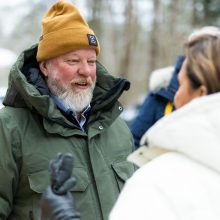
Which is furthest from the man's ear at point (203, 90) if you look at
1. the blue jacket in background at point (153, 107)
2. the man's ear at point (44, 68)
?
the blue jacket in background at point (153, 107)

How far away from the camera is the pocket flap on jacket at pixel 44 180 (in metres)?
3.03

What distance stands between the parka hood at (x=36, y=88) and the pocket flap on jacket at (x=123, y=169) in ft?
1.26

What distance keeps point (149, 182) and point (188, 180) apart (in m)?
0.14

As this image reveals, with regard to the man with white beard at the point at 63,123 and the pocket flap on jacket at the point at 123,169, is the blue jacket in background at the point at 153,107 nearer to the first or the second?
the man with white beard at the point at 63,123

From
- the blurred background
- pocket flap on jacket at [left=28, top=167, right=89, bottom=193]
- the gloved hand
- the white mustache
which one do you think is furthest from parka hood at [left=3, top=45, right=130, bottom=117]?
the blurred background

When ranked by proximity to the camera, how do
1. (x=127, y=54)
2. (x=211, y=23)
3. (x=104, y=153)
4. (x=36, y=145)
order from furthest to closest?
(x=127, y=54), (x=211, y=23), (x=104, y=153), (x=36, y=145)

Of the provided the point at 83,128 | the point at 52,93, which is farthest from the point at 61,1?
the point at 83,128

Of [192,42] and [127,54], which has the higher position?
[192,42]

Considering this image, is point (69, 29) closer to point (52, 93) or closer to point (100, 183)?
point (52, 93)

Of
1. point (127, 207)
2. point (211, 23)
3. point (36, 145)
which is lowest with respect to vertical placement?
point (211, 23)

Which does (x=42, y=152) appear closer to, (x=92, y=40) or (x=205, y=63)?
(x=92, y=40)

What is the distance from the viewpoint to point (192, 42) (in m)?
2.12

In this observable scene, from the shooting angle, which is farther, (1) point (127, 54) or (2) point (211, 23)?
(1) point (127, 54)

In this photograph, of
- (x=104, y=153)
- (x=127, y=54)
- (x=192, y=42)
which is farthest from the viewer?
(x=127, y=54)
